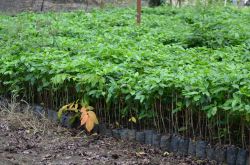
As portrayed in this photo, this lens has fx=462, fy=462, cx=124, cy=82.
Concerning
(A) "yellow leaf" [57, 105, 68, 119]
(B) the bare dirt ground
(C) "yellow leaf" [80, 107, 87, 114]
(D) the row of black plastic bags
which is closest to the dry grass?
(B) the bare dirt ground

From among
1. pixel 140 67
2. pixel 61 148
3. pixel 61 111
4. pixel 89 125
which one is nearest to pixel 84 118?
pixel 89 125

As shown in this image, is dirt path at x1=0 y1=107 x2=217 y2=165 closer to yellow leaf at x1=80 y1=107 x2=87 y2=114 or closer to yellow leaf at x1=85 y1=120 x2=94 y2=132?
yellow leaf at x1=85 y1=120 x2=94 y2=132

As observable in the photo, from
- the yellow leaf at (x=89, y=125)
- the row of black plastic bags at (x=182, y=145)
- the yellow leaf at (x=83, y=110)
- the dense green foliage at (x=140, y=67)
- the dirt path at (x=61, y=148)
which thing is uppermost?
the dense green foliage at (x=140, y=67)

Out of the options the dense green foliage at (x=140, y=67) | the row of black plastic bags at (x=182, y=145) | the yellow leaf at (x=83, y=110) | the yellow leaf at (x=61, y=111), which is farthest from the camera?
the yellow leaf at (x=61, y=111)

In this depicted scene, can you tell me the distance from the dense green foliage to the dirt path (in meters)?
0.38

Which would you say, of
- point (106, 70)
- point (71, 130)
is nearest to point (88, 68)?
point (106, 70)

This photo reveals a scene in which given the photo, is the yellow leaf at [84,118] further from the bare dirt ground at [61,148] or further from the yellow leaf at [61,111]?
the yellow leaf at [61,111]

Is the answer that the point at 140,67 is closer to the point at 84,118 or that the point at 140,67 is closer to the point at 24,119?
the point at 84,118

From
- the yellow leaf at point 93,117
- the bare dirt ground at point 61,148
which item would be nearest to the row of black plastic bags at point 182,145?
the bare dirt ground at point 61,148

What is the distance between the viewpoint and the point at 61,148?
441 cm

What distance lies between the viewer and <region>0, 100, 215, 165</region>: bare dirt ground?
13.3 ft

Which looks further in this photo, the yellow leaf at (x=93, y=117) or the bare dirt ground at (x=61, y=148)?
the yellow leaf at (x=93, y=117)

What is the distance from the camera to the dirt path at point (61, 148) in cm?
407

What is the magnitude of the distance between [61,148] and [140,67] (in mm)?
1319
